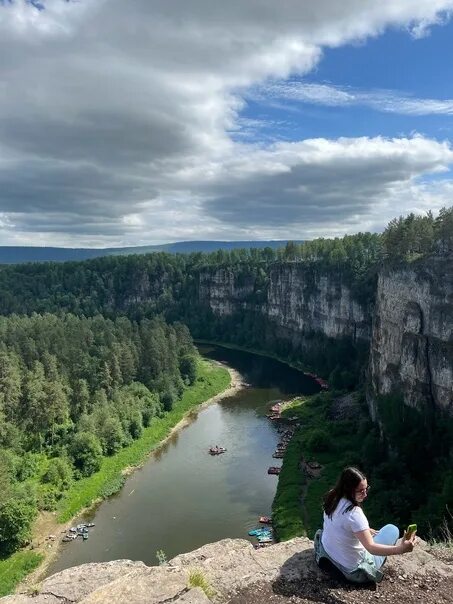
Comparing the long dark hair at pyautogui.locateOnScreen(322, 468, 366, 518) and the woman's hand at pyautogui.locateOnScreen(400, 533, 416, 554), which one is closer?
the woman's hand at pyautogui.locateOnScreen(400, 533, 416, 554)

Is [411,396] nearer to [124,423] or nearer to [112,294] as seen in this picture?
[124,423]

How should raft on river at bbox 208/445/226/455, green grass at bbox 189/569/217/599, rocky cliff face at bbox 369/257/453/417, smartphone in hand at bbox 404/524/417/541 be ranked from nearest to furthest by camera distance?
smartphone in hand at bbox 404/524/417/541 → green grass at bbox 189/569/217/599 → rocky cliff face at bbox 369/257/453/417 → raft on river at bbox 208/445/226/455

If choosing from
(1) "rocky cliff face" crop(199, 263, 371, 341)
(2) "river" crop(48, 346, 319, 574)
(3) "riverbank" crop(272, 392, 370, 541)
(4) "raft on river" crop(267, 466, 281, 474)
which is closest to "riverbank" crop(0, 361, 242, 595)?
(2) "river" crop(48, 346, 319, 574)

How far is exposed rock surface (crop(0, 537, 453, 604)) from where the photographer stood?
325 inches

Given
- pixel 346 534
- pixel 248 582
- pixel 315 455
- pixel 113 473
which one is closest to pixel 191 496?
pixel 113 473

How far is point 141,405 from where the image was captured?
59719 millimetres

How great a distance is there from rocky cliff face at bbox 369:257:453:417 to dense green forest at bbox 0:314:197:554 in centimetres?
2678

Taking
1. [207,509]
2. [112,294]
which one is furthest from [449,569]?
[112,294]

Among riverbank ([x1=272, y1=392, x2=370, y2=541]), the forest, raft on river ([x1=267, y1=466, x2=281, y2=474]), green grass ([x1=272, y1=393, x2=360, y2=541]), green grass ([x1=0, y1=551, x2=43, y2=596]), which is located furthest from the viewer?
raft on river ([x1=267, y1=466, x2=281, y2=474])

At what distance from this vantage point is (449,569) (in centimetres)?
928

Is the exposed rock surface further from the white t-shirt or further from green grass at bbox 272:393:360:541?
green grass at bbox 272:393:360:541

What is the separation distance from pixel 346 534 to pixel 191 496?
35.2 meters

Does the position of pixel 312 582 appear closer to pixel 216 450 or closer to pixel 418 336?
pixel 418 336

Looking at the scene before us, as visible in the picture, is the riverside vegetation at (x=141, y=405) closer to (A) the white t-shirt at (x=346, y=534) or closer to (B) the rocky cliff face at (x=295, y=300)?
(B) the rocky cliff face at (x=295, y=300)
